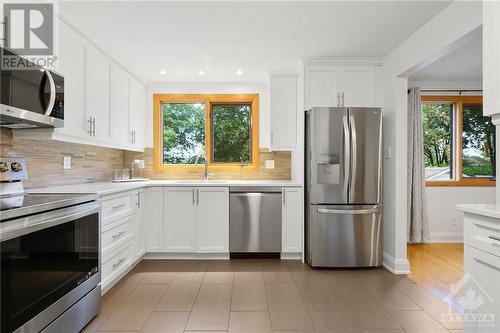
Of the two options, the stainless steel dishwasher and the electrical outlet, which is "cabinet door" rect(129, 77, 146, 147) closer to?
the electrical outlet

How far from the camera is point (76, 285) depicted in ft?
6.13

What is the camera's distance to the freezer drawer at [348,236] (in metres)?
3.12

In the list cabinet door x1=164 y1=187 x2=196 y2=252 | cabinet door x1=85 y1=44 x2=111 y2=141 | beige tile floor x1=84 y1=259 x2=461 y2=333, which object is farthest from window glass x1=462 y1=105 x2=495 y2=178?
cabinet door x1=85 y1=44 x2=111 y2=141

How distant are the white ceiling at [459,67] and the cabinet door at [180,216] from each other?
333 centimetres

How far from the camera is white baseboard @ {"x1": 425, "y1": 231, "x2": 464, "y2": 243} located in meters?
4.22

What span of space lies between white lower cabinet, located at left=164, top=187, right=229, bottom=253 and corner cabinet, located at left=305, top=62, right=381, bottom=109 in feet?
5.14

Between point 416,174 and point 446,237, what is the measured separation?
3.53 ft

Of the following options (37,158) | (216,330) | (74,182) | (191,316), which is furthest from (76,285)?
(74,182)

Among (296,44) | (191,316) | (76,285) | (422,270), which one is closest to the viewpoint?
(76,285)

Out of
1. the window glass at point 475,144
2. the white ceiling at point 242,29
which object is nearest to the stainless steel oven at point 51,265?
the white ceiling at point 242,29

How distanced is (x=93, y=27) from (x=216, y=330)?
2682 millimetres

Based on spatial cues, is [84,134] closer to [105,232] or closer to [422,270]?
[105,232]

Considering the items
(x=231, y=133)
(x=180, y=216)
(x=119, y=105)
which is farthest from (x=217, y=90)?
(x=180, y=216)

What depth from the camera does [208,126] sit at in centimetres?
423
